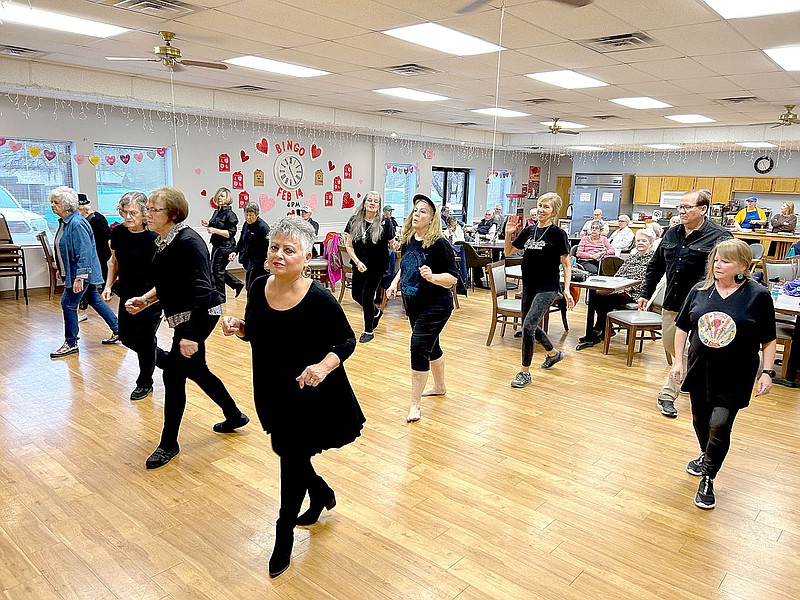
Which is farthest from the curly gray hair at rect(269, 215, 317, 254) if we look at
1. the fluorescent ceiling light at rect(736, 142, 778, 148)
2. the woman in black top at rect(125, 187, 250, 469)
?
the fluorescent ceiling light at rect(736, 142, 778, 148)

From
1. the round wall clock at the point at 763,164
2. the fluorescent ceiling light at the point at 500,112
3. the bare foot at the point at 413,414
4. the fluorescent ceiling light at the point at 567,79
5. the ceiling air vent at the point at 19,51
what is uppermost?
the fluorescent ceiling light at the point at 500,112

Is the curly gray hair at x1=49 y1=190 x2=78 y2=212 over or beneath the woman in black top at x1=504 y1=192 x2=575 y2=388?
over

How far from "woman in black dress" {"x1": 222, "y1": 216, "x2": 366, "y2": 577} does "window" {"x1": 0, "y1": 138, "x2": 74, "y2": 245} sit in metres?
7.80

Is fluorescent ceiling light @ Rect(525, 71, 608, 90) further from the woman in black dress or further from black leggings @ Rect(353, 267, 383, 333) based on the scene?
the woman in black dress

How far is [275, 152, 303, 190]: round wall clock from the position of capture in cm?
1124

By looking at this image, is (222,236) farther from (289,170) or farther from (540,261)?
(540,261)

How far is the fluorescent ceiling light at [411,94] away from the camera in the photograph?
327 inches

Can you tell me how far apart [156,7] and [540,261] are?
3588mm

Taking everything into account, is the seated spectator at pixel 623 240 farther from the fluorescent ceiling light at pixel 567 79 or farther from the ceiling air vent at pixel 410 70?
the ceiling air vent at pixel 410 70

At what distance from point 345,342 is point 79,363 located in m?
→ 3.91

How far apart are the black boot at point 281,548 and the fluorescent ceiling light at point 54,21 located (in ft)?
15.2

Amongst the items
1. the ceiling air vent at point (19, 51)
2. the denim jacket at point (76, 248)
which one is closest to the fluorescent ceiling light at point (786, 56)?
the denim jacket at point (76, 248)

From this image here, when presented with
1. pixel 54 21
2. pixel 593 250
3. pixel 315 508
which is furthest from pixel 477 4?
pixel 593 250

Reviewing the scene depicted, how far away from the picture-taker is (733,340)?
2.80 metres
